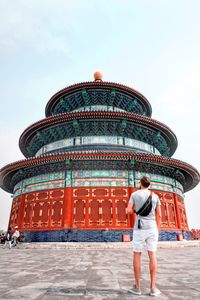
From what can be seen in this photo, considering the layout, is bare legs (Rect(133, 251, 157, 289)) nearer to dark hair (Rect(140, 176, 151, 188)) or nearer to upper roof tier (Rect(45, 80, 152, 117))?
dark hair (Rect(140, 176, 151, 188))

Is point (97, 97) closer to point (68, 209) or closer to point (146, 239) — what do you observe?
point (68, 209)


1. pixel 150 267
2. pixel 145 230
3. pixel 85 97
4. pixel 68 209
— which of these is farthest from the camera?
pixel 85 97

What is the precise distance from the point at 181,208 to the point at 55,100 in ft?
48.8

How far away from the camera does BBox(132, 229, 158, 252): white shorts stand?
3238mm

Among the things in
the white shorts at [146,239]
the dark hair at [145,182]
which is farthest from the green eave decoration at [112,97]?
the white shorts at [146,239]

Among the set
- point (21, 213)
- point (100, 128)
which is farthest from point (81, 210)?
point (100, 128)

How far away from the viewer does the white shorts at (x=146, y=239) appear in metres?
3.24

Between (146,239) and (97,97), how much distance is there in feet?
65.1

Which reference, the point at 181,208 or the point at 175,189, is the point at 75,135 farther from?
the point at 181,208

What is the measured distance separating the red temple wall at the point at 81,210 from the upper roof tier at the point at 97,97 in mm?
9457

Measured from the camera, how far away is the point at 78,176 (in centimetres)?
1630

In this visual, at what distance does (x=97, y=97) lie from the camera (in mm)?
22156

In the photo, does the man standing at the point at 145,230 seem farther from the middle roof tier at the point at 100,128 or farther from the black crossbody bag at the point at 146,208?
the middle roof tier at the point at 100,128

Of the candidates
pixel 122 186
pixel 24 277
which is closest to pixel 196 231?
pixel 122 186
